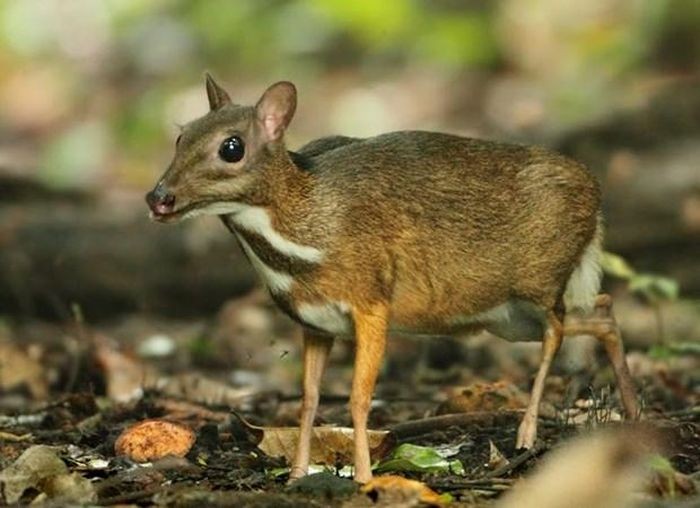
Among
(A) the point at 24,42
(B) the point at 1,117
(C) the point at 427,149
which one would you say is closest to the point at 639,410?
(C) the point at 427,149

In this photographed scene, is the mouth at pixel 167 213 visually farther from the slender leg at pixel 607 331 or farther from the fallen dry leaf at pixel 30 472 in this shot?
the slender leg at pixel 607 331

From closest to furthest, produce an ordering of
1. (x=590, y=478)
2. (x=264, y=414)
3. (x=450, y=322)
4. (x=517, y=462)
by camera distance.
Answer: (x=590, y=478)
(x=517, y=462)
(x=450, y=322)
(x=264, y=414)

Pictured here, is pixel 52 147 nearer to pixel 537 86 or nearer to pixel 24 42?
pixel 24 42

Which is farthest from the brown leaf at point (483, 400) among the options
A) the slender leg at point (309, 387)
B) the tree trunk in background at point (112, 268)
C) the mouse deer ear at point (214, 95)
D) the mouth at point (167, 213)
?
the tree trunk in background at point (112, 268)

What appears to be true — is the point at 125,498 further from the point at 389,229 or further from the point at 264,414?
the point at 264,414

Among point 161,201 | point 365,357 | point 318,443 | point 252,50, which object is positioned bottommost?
point 318,443

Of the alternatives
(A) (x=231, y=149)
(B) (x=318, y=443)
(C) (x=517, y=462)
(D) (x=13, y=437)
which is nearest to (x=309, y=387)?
(B) (x=318, y=443)
